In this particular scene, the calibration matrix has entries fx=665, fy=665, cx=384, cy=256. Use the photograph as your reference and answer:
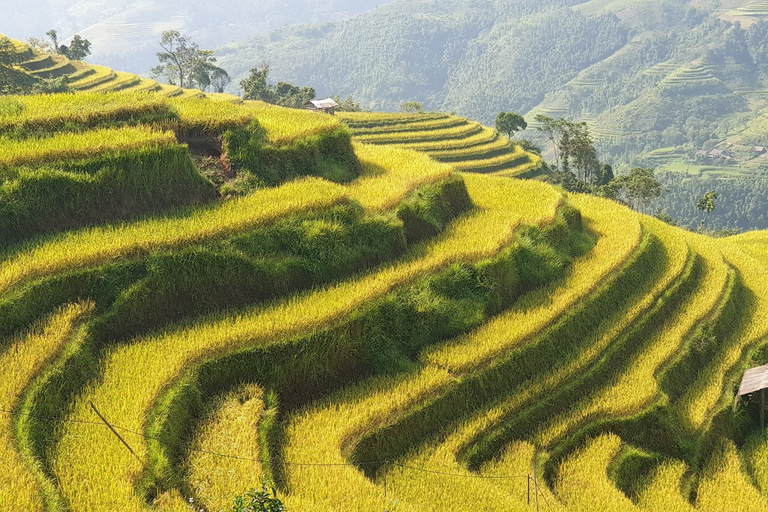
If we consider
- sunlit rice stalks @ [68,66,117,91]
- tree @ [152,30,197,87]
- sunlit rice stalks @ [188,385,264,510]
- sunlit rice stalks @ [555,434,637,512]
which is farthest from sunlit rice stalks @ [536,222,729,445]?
tree @ [152,30,197,87]

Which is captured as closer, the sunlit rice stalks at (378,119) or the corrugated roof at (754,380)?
the corrugated roof at (754,380)

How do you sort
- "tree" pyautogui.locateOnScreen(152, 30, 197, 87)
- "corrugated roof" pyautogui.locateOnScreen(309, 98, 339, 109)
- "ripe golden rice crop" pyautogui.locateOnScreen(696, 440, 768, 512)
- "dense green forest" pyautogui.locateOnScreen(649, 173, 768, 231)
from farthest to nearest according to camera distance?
"dense green forest" pyautogui.locateOnScreen(649, 173, 768, 231)
"tree" pyautogui.locateOnScreen(152, 30, 197, 87)
"corrugated roof" pyautogui.locateOnScreen(309, 98, 339, 109)
"ripe golden rice crop" pyautogui.locateOnScreen(696, 440, 768, 512)

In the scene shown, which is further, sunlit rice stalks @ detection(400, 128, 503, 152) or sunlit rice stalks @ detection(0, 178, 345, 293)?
sunlit rice stalks @ detection(400, 128, 503, 152)

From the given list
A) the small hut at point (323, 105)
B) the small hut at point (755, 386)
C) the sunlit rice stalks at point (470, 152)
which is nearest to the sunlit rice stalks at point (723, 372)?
the small hut at point (755, 386)

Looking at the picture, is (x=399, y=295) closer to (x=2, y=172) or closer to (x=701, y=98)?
(x=2, y=172)

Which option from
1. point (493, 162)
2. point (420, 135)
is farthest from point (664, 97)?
point (493, 162)

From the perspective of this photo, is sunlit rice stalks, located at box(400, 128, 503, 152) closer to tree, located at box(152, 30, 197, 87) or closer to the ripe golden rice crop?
the ripe golden rice crop

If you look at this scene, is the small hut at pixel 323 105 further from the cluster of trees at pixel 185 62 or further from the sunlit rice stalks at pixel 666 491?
the sunlit rice stalks at pixel 666 491
